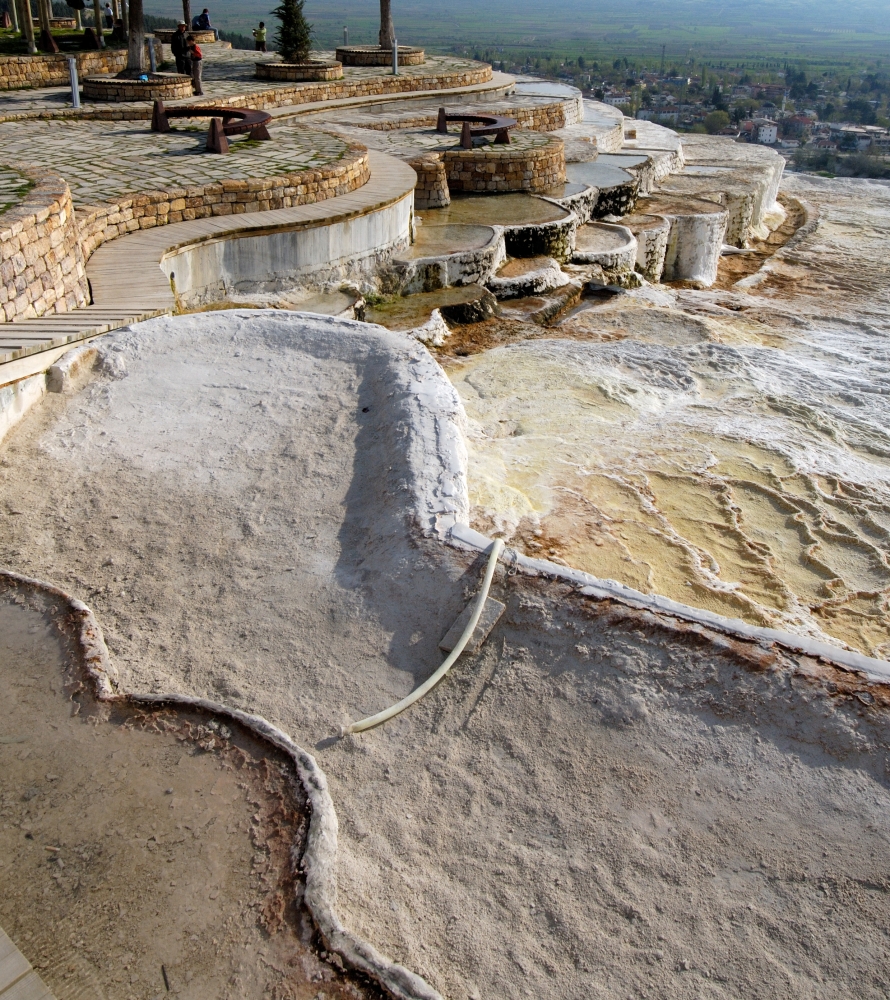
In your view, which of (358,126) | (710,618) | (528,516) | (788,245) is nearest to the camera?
(710,618)

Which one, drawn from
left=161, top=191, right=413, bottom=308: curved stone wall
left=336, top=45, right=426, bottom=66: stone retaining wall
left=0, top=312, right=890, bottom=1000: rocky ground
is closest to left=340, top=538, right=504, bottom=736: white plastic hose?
left=0, top=312, right=890, bottom=1000: rocky ground

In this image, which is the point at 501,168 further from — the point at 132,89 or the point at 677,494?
the point at 677,494

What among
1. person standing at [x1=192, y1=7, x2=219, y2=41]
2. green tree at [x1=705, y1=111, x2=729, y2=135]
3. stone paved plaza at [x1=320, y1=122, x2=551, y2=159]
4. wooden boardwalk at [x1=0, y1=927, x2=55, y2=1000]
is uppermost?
person standing at [x1=192, y1=7, x2=219, y2=41]

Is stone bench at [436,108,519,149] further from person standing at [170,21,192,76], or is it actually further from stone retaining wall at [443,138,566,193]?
person standing at [170,21,192,76]

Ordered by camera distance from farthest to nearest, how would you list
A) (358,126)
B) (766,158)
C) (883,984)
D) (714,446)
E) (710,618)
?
(766,158), (358,126), (714,446), (710,618), (883,984)

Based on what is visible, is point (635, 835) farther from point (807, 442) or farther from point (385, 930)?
point (807, 442)

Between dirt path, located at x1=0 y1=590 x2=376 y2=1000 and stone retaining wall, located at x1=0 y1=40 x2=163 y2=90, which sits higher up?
stone retaining wall, located at x1=0 y1=40 x2=163 y2=90

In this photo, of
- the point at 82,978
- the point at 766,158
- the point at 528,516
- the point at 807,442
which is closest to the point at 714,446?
the point at 807,442
